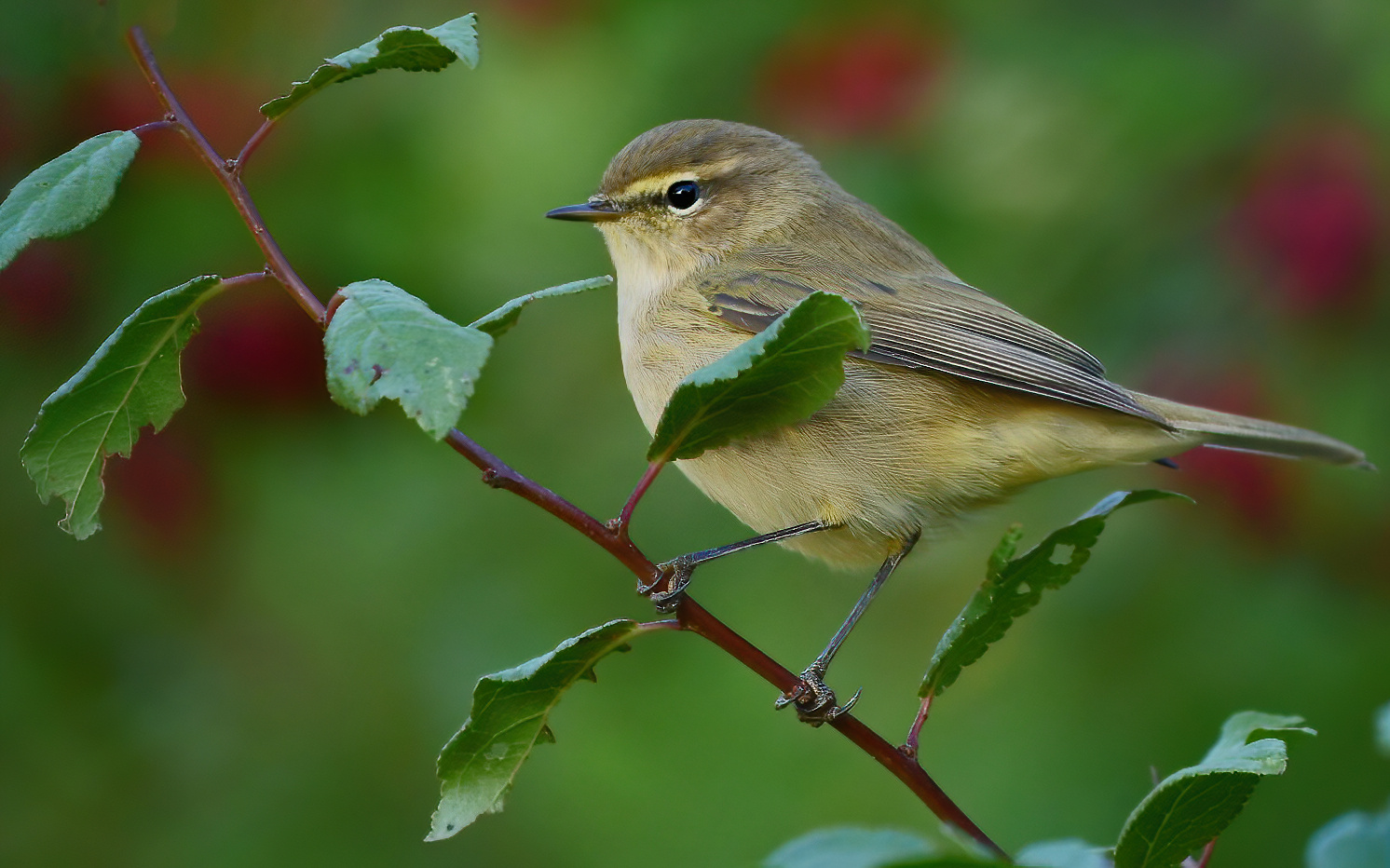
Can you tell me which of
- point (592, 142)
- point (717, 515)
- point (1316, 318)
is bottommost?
point (717, 515)

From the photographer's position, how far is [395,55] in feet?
5.31

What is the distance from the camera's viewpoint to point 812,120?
400 centimetres

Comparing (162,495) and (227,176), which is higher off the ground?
(227,176)

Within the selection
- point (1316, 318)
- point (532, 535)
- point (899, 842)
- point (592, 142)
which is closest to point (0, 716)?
point (532, 535)

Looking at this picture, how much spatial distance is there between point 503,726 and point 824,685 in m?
0.89

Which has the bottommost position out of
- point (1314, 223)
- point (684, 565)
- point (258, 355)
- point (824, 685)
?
point (258, 355)

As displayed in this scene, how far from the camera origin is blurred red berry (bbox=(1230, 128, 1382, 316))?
3623 mm

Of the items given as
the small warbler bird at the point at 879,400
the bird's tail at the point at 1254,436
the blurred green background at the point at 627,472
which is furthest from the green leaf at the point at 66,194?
the bird's tail at the point at 1254,436

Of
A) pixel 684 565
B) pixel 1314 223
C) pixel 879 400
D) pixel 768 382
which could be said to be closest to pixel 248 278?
pixel 768 382

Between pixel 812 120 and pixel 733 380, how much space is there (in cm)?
258

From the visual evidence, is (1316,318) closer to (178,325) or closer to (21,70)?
(178,325)

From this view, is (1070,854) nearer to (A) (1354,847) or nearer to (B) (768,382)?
(A) (1354,847)

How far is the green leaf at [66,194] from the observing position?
1.53 metres

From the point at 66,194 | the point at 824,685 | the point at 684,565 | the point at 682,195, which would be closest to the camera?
the point at 66,194
